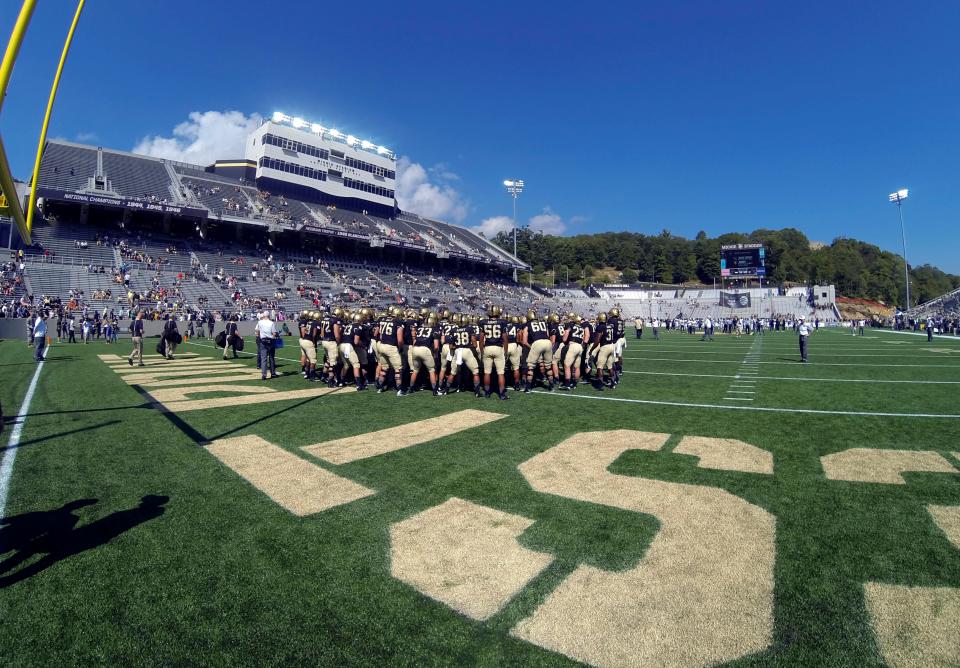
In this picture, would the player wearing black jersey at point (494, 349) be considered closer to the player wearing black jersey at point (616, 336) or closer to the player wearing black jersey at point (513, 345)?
the player wearing black jersey at point (513, 345)

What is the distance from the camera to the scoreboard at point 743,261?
5681 centimetres

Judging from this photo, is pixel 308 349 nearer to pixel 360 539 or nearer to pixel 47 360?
pixel 360 539

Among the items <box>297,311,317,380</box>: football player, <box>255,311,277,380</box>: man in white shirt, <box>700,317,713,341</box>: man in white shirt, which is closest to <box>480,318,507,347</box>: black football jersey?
<box>297,311,317,380</box>: football player

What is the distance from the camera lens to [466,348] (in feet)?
32.7

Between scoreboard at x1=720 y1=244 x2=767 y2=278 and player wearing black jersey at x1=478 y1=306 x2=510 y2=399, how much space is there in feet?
178

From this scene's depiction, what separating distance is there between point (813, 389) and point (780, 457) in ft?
20.0

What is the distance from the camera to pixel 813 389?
10.4 m

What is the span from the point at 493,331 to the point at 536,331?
982 mm

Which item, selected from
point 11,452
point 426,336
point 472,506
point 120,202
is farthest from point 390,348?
point 120,202

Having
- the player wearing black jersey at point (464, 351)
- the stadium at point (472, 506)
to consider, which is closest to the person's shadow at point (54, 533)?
the stadium at point (472, 506)

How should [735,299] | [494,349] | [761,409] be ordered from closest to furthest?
[761,409] < [494,349] < [735,299]

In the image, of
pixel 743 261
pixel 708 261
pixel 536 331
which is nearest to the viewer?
pixel 536 331

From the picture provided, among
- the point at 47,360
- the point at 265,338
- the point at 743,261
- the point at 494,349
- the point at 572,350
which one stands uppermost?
the point at 743,261

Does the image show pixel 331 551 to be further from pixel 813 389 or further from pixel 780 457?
pixel 813 389
